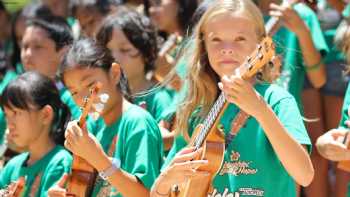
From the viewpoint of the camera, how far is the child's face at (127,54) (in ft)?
17.0

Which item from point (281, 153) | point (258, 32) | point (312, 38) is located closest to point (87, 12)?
point (312, 38)

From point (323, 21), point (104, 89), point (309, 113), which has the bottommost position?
point (309, 113)

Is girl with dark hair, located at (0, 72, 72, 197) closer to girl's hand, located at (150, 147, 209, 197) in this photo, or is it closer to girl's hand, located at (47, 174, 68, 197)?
girl's hand, located at (47, 174, 68, 197)

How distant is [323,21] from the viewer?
590cm

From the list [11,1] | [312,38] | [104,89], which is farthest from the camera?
[11,1]

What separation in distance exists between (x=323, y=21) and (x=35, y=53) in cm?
177

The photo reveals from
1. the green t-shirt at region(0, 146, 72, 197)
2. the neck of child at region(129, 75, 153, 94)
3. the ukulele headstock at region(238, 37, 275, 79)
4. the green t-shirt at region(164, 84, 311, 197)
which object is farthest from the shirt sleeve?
the neck of child at region(129, 75, 153, 94)

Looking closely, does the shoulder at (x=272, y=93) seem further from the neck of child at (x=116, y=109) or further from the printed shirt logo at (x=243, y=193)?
the neck of child at (x=116, y=109)

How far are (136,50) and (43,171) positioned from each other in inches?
36.5

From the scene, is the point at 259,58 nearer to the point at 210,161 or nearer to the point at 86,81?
the point at 210,161

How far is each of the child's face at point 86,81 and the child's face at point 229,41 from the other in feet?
2.40

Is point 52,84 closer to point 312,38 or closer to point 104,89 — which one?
point 104,89

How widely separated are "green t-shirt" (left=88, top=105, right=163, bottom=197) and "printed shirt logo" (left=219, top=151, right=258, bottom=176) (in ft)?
1.62

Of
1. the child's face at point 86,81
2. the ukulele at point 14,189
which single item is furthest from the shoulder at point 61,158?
the child's face at point 86,81
